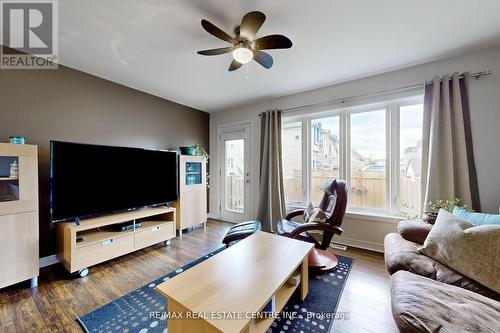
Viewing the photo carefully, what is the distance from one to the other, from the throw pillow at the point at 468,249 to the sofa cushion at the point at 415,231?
194mm

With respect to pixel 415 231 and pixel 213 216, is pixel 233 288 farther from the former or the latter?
pixel 213 216

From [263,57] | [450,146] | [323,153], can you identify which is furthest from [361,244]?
[263,57]

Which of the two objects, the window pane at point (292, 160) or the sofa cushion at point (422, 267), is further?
the window pane at point (292, 160)

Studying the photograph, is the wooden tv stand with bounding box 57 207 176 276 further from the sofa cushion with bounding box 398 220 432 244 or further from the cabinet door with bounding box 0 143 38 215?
the sofa cushion with bounding box 398 220 432 244

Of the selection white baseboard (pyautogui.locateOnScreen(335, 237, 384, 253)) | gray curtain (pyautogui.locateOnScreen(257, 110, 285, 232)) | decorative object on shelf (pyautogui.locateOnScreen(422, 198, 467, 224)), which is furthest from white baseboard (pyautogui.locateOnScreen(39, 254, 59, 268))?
decorative object on shelf (pyautogui.locateOnScreen(422, 198, 467, 224))

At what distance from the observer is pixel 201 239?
3.05 m

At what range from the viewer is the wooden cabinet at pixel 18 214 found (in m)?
1.71

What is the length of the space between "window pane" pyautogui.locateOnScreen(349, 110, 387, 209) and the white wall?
0.29 m

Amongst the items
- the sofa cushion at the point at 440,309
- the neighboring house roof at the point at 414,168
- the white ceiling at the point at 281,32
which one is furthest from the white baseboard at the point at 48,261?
the neighboring house roof at the point at 414,168

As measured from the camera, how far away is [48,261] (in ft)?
7.28

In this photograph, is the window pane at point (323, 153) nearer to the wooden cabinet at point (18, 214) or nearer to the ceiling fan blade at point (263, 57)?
the ceiling fan blade at point (263, 57)

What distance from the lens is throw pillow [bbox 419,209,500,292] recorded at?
3.80 feet

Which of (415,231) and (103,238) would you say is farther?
(103,238)

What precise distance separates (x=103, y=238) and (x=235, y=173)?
7.99 ft
